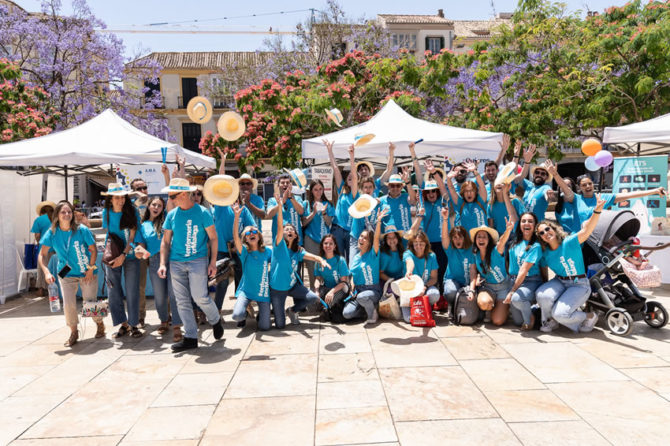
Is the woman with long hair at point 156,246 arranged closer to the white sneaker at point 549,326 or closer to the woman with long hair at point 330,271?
the woman with long hair at point 330,271

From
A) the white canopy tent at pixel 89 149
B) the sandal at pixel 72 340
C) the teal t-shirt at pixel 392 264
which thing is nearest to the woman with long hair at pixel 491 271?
the teal t-shirt at pixel 392 264

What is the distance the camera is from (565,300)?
516cm

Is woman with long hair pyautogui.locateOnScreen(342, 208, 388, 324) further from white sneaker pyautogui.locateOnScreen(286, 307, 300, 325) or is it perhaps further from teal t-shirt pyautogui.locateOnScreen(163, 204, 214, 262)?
teal t-shirt pyautogui.locateOnScreen(163, 204, 214, 262)

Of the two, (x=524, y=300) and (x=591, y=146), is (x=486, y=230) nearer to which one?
(x=524, y=300)

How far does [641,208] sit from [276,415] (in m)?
7.22

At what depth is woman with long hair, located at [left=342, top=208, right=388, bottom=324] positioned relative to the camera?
586 cm

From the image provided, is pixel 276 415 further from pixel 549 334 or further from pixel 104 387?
pixel 549 334

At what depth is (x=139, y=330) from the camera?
570 centimetres

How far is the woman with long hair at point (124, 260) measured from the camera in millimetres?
5445

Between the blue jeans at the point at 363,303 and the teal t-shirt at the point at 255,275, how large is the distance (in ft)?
3.12

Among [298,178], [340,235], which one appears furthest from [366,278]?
[298,178]

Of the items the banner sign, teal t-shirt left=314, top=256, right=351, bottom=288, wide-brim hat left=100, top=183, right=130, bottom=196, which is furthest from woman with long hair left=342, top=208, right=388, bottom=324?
the banner sign

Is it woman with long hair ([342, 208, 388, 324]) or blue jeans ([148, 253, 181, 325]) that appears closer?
blue jeans ([148, 253, 181, 325])

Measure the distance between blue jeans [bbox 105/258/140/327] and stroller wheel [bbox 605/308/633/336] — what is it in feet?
16.6
